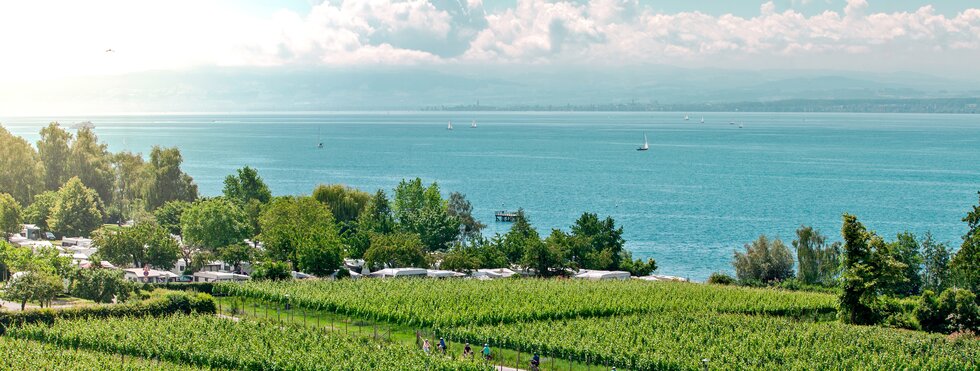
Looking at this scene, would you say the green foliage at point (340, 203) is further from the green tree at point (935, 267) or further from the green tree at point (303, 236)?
the green tree at point (935, 267)

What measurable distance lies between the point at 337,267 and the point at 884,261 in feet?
113

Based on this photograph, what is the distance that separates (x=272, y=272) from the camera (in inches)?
2495

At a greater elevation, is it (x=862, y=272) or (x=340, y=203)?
(x=862, y=272)

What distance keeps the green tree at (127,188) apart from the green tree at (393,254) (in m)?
40.6

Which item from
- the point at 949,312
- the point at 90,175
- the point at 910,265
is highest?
the point at 90,175

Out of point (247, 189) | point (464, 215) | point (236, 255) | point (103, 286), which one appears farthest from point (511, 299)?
point (464, 215)

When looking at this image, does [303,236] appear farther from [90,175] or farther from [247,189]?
[90,175]

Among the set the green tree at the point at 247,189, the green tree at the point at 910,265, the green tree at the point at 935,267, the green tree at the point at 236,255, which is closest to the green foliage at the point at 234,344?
the green tree at the point at 236,255

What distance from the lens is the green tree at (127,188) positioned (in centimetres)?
10438

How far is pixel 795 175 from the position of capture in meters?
175

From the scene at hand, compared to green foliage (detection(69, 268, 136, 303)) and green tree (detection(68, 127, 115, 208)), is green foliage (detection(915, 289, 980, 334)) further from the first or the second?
green tree (detection(68, 127, 115, 208))

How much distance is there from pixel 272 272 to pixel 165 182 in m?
45.6

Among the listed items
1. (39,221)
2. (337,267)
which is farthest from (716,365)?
(39,221)

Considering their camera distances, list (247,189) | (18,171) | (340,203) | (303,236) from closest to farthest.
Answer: (303,236), (340,203), (247,189), (18,171)
